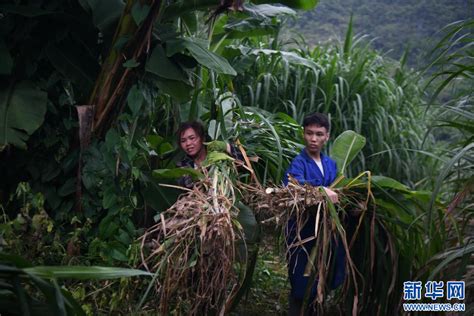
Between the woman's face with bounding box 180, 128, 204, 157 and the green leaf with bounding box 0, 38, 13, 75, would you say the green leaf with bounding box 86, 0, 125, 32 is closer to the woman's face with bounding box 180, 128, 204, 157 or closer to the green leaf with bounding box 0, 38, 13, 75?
the green leaf with bounding box 0, 38, 13, 75

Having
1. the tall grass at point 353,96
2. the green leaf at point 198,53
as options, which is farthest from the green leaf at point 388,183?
the tall grass at point 353,96

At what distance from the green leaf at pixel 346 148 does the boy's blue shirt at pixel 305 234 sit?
0.36 m

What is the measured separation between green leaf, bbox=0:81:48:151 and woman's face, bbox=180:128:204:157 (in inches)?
32.8

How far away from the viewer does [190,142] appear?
417cm

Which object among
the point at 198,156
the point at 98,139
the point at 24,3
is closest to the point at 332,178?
the point at 198,156

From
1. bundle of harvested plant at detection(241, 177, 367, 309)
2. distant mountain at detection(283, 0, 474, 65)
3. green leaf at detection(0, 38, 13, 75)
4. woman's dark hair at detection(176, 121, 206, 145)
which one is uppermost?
distant mountain at detection(283, 0, 474, 65)

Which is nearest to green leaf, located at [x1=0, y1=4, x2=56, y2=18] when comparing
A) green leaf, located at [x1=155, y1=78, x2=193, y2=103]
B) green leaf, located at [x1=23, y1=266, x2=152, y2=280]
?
green leaf, located at [x1=155, y1=78, x2=193, y2=103]

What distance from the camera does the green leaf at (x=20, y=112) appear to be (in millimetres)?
4141

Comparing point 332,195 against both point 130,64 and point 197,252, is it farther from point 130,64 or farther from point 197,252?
point 130,64

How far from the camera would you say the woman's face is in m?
4.16

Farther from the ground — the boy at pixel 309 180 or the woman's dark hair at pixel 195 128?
the woman's dark hair at pixel 195 128

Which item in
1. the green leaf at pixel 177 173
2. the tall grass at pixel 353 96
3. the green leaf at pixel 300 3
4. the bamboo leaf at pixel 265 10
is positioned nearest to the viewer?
the green leaf at pixel 177 173

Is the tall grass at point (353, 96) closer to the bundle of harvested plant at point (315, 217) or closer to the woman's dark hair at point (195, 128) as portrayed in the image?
the woman's dark hair at point (195, 128)

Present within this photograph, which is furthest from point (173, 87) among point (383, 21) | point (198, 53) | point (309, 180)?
point (383, 21)
